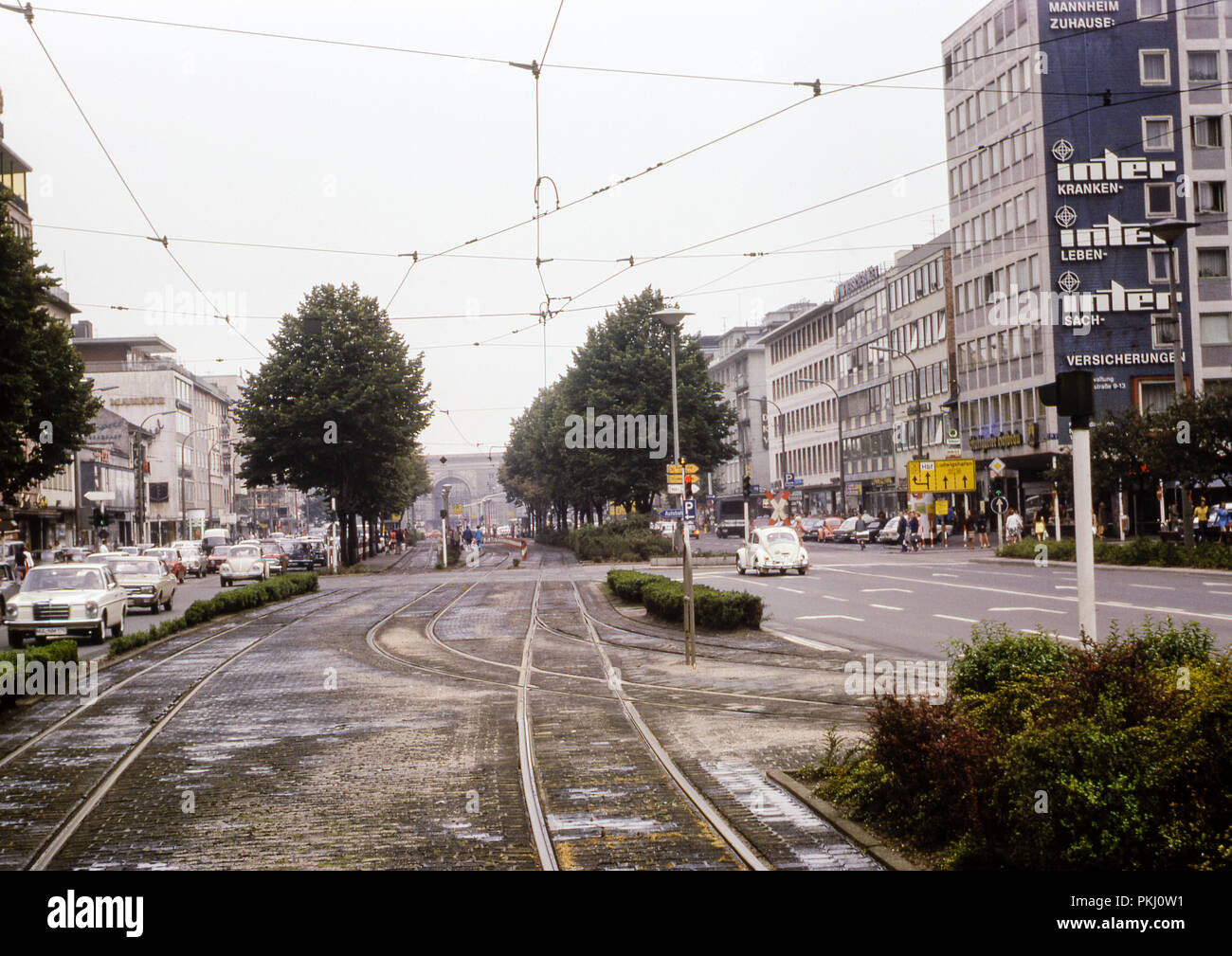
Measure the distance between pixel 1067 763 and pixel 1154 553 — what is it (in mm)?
34361

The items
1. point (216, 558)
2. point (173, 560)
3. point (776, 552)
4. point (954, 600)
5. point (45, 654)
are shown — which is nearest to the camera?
point (45, 654)

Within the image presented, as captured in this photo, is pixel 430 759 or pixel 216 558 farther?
pixel 216 558

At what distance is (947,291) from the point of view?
8169 cm

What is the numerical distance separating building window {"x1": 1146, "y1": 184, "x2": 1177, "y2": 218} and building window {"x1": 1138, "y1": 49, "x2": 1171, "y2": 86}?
491cm

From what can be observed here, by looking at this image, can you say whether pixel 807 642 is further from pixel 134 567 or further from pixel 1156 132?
pixel 1156 132

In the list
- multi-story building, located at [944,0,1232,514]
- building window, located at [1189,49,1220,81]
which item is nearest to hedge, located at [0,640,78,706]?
multi-story building, located at [944,0,1232,514]

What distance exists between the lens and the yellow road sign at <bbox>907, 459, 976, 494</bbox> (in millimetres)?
66688

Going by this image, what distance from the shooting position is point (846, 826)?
7.86m

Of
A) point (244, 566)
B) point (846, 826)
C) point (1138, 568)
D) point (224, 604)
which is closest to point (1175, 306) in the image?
point (1138, 568)

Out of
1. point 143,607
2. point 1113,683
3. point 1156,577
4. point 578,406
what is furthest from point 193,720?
point 578,406

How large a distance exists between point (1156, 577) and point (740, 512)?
2814 inches

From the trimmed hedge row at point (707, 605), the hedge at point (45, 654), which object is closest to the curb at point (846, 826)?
the trimmed hedge row at point (707, 605)

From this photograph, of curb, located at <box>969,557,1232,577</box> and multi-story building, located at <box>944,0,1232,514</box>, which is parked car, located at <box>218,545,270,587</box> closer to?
curb, located at <box>969,557,1232,577</box>

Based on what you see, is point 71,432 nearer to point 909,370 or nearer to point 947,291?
point 947,291
